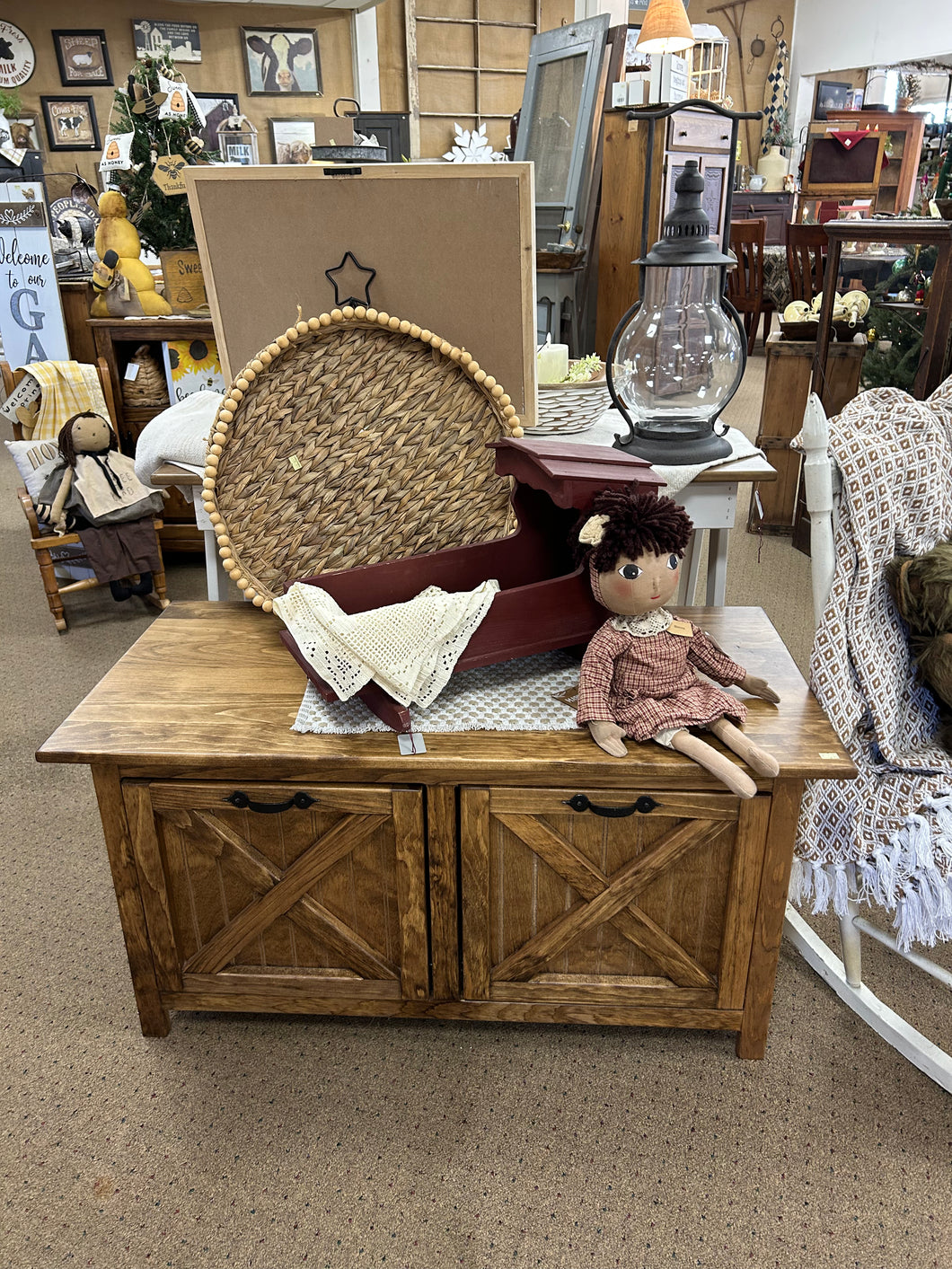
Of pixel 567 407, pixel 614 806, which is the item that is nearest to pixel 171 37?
pixel 567 407

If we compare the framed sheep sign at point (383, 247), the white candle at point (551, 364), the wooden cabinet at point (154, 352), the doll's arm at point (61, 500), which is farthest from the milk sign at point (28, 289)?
the white candle at point (551, 364)

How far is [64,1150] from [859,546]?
4.86 feet

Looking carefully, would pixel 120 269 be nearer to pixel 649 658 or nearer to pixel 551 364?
pixel 551 364

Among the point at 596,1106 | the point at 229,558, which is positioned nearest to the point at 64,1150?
the point at 596,1106

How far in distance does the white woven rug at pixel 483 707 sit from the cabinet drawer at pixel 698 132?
1.67 metres

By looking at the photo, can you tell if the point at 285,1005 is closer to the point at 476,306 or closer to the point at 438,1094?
the point at 438,1094

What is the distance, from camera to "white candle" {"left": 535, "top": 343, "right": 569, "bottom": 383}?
5.96ft

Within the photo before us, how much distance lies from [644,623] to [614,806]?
254 millimetres

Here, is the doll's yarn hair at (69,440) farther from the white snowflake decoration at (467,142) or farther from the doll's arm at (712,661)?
the white snowflake decoration at (467,142)

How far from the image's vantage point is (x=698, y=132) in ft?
7.93

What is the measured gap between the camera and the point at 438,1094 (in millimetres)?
1432

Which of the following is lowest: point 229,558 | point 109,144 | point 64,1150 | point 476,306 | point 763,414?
point 64,1150

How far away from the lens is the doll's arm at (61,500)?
2.98 metres

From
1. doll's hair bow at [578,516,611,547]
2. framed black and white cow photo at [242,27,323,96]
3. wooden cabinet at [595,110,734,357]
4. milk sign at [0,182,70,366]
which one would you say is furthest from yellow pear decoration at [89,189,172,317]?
framed black and white cow photo at [242,27,323,96]
